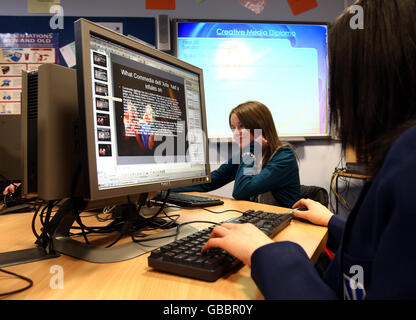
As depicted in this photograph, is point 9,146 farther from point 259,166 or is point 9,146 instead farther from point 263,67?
point 263,67

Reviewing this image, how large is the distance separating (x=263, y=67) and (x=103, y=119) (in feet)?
6.27

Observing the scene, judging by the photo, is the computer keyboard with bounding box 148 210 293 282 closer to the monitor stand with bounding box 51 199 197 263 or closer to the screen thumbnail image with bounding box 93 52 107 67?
the monitor stand with bounding box 51 199 197 263

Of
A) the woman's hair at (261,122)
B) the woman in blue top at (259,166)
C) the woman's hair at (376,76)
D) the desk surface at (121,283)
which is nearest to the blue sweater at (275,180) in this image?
the woman in blue top at (259,166)

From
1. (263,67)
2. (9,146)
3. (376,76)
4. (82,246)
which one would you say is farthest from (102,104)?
(263,67)

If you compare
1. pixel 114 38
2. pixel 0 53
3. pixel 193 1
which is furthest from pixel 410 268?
pixel 0 53

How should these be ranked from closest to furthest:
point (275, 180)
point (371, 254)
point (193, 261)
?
point (371, 254) < point (193, 261) < point (275, 180)

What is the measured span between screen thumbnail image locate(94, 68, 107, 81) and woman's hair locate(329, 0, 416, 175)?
0.42m

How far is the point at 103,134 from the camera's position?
1.73ft

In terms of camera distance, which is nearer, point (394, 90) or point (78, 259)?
point (394, 90)

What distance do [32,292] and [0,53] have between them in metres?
2.37

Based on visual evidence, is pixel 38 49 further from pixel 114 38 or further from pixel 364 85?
pixel 364 85

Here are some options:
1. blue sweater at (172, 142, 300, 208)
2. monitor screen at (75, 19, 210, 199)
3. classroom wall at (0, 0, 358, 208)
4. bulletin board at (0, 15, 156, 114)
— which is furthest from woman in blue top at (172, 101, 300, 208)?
bulletin board at (0, 15, 156, 114)

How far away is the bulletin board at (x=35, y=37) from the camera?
2.09 m

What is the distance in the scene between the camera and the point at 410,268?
0.26 metres
